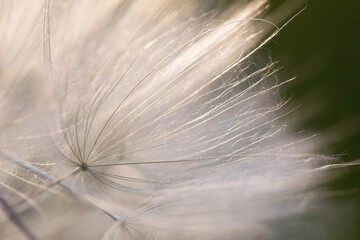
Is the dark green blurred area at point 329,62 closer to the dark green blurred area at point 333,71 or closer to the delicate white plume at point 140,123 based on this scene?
the dark green blurred area at point 333,71

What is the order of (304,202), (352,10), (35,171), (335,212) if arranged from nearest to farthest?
(35,171) → (304,202) → (335,212) → (352,10)

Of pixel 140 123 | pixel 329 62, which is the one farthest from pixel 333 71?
pixel 140 123

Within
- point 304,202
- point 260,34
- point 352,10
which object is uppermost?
point 352,10

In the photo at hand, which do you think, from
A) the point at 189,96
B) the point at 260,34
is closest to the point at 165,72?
the point at 189,96

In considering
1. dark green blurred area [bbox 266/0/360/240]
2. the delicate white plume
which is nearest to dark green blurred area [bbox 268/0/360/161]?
dark green blurred area [bbox 266/0/360/240]

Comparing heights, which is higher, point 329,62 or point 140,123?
point 329,62

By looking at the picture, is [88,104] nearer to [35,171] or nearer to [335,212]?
[35,171]

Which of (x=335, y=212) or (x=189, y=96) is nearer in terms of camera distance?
(x=189, y=96)

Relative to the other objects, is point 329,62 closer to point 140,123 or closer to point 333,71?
point 333,71

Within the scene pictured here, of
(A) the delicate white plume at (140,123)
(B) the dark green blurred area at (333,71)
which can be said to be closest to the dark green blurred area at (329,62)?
Result: (B) the dark green blurred area at (333,71)
